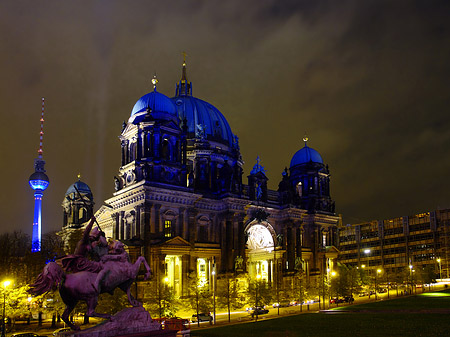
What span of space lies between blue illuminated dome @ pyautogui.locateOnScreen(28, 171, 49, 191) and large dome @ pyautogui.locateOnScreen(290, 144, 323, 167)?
253 feet

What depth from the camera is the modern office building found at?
512 ft

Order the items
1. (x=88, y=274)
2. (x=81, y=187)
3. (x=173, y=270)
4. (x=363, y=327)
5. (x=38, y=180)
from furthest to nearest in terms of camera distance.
Result: (x=38, y=180) → (x=81, y=187) → (x=173, y=270) → (x=363, y=327) → (x=88, y=274)

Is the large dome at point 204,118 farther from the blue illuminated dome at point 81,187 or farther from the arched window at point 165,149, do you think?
the blue illuminated dome at point 81,187

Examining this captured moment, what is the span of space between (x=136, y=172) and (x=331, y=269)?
52.8 metres

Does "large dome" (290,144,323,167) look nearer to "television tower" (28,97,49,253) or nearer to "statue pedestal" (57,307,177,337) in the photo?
"television tower" (28,97,49,253)

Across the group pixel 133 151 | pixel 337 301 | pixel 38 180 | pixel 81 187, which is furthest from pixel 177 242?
pixel 38 180

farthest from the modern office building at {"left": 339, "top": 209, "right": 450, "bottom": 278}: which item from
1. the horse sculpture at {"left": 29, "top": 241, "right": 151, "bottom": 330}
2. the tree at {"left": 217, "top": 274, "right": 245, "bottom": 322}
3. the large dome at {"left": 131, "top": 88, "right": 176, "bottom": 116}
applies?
the horse sculpture at {"left": 29, "top": 241, "right": 151, "bottom": 330}

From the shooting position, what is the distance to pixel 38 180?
147125 mm

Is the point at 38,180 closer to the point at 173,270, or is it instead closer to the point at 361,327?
the point at 173,270

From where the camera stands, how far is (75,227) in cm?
10894

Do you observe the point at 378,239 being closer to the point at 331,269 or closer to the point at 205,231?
the point at 331,269

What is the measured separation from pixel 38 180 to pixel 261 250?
79.2 metres

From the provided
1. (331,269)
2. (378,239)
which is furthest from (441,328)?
(378,239)

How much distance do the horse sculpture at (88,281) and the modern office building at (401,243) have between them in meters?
134
